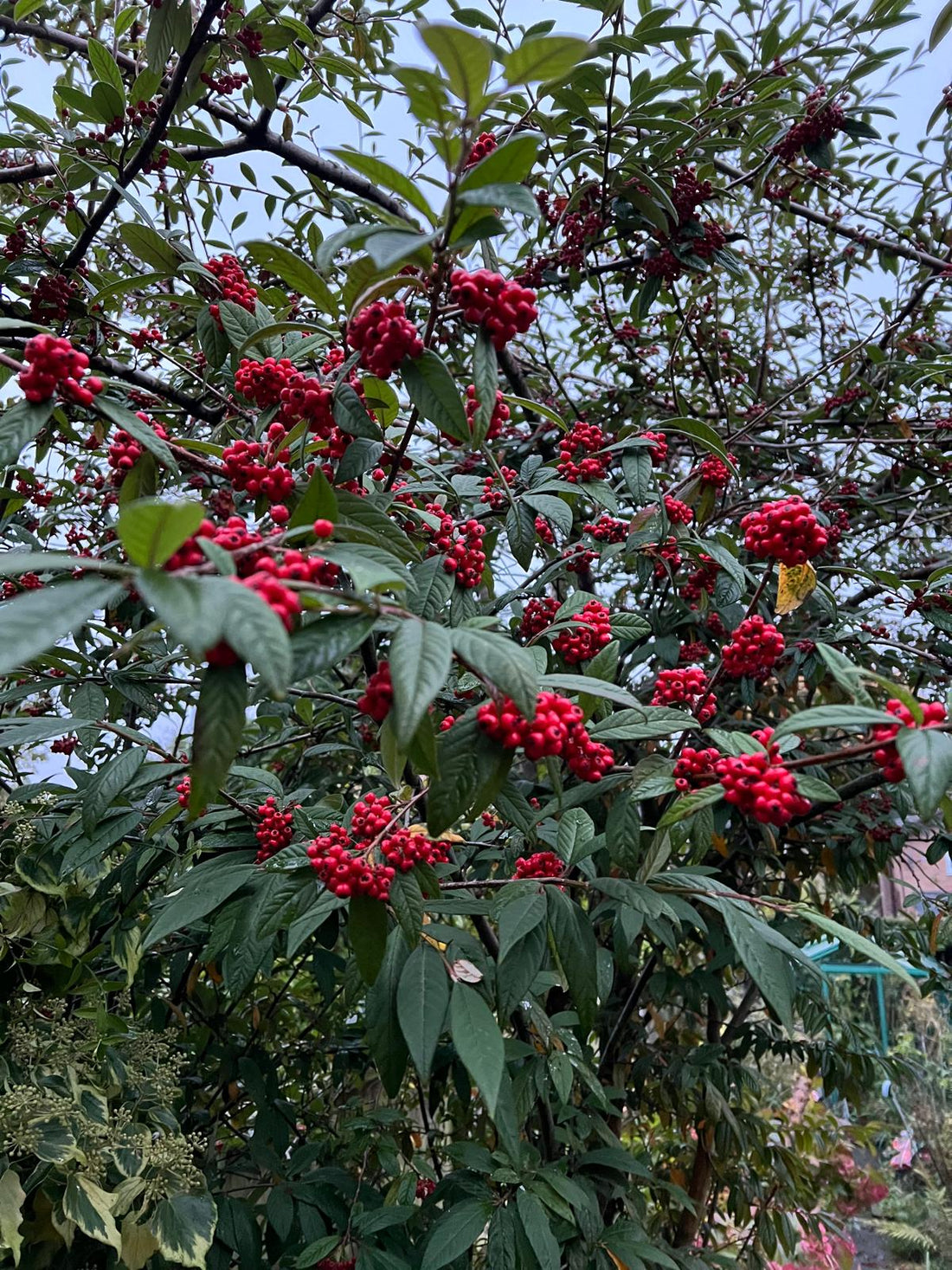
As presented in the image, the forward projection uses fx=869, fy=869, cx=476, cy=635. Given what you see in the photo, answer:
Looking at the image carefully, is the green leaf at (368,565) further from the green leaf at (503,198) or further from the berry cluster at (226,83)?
the berry cluster at (226,83)

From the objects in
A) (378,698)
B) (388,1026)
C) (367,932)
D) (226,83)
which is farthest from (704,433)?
(226,83)

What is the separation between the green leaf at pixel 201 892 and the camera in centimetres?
144

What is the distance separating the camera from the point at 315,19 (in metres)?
2.41

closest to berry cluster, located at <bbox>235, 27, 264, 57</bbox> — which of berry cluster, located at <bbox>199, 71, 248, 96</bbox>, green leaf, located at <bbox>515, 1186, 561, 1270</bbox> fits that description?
berry cluster, located at <bbox>199, 71, 248, 96</bbox>

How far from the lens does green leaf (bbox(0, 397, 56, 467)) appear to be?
1.02 m

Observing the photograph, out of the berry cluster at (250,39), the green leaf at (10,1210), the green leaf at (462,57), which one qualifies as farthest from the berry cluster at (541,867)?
the berry cluster at (250,39)

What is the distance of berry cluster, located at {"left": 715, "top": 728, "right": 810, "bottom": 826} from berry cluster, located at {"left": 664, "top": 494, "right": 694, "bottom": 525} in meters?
0.85

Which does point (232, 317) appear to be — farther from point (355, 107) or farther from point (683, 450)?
point (683, 450)

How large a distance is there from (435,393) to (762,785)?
64 cm

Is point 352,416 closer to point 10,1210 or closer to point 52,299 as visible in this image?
point 52,299

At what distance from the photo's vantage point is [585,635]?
1.53 m

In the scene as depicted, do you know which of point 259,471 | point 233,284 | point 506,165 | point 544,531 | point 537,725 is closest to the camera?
point 506,165

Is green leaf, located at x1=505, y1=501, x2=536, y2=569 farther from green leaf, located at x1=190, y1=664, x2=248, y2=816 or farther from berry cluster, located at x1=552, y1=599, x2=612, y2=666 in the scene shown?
green leaf, located at x1=190, y1=664, x2=248, y2=816

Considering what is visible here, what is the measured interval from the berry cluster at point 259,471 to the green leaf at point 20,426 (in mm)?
255
